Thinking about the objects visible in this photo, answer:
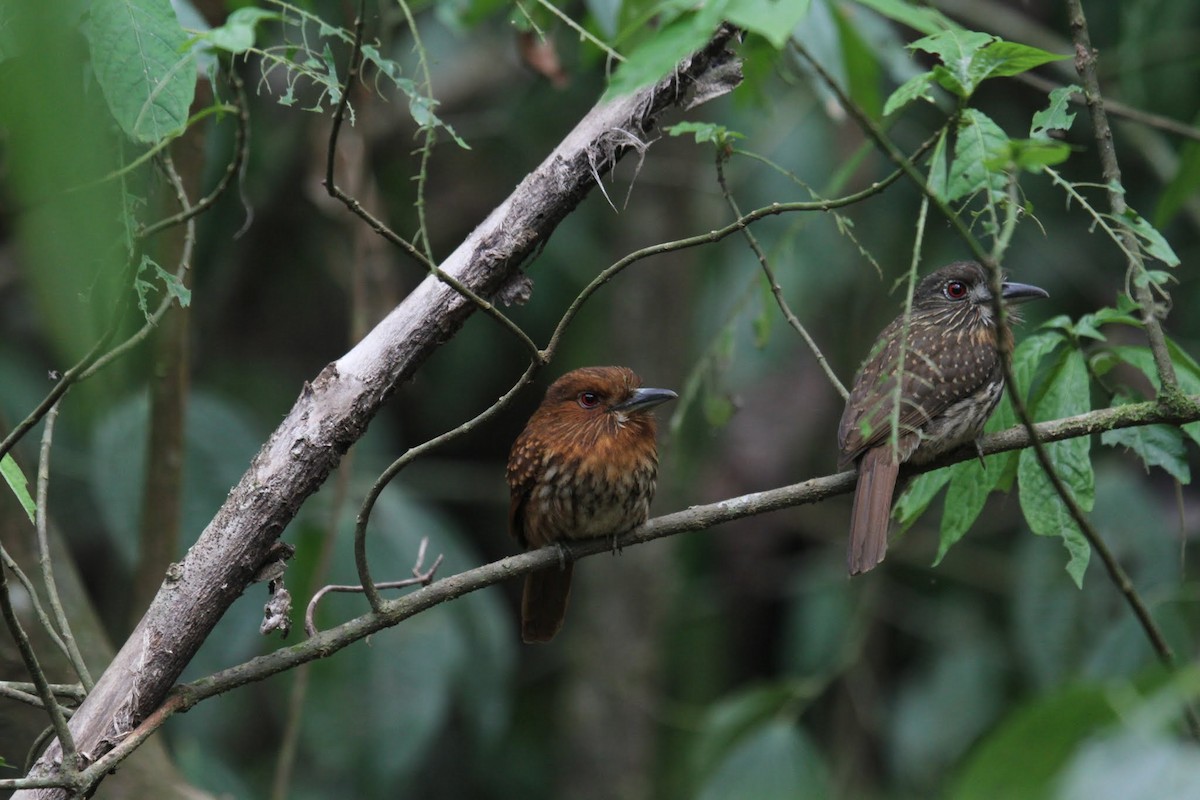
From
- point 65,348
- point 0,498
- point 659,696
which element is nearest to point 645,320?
point 659,696

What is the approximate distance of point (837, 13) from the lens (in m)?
3.05

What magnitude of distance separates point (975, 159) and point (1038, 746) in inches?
36.8

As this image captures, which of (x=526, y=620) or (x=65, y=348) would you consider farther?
(x=526, y=620)

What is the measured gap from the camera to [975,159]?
180 centimetres

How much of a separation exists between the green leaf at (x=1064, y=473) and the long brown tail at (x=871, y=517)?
343 millimetres

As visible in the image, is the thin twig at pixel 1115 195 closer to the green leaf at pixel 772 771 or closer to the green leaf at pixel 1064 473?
the green leaf at pixel 1064 473

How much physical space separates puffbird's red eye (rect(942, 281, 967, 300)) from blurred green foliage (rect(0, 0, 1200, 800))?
0.40 m

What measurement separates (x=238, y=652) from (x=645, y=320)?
2.24m

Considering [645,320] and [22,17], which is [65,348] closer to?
[22,17]

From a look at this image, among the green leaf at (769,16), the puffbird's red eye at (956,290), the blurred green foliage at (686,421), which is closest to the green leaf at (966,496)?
the blurred green foliage at (686,421)

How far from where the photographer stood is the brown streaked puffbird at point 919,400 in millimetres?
2578

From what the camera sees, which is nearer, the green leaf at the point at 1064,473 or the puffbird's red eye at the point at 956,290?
the green leaf at the point at 1064,473

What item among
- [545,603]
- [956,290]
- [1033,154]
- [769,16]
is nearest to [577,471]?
[545,603]

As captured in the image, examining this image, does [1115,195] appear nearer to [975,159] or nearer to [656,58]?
[975,159]
